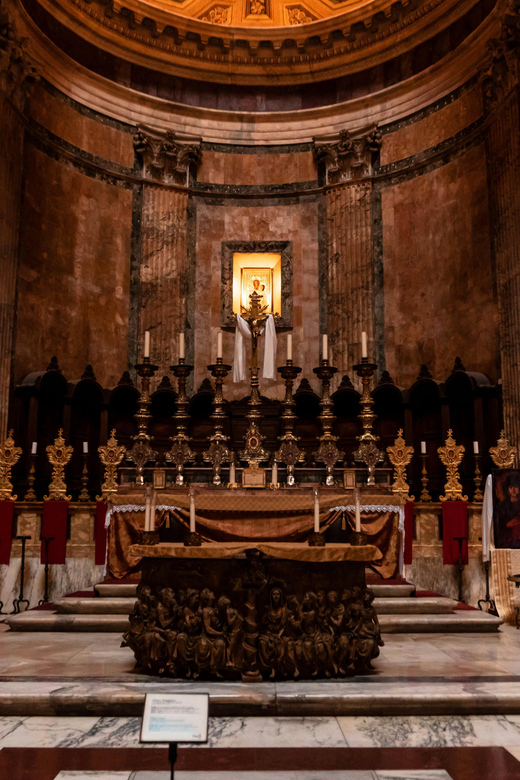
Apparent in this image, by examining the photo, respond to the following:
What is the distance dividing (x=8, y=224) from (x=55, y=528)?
592cm

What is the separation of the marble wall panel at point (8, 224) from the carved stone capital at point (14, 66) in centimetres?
32

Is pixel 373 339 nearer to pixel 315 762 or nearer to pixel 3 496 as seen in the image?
pixel 3 496

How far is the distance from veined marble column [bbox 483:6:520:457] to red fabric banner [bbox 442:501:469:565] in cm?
222

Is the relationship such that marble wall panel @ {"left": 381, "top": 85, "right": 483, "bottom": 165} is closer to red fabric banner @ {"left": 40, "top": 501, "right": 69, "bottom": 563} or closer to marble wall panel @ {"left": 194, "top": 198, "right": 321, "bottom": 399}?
marble wall panel @ {"left": 194, "top": 198, "right": 321, "bottom": 399}

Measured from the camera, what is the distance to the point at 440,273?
14.2 metres

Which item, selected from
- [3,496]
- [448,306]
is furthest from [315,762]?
[448,306]

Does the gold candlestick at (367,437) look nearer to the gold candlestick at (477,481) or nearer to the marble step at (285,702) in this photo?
the gold candlestick at (477,481)

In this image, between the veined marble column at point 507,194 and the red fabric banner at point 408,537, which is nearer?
the red fabric banner at point 408,537

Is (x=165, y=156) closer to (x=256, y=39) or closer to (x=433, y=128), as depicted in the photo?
(x=256, y=39)

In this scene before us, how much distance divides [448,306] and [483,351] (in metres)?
1.49

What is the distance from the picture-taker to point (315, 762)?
3783 millimetres

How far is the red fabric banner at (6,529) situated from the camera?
30.8 ft

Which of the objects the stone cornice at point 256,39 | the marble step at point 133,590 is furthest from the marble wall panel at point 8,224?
the marble step at point 133,590

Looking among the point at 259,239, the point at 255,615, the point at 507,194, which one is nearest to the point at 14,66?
the point at 259,239
